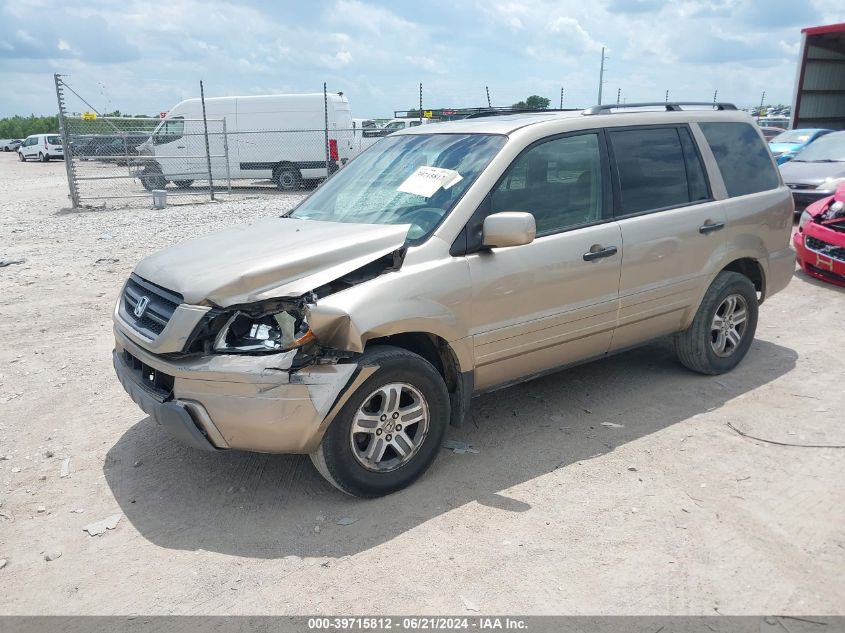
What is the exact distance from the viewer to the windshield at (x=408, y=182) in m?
3.83

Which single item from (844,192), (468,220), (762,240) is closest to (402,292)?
(468,220)

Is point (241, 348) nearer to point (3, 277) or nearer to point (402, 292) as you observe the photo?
point (402, 292)

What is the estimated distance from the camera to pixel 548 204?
4.07 metres

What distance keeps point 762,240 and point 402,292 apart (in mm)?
3261

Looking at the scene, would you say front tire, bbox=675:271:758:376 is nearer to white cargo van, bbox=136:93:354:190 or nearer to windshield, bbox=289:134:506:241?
windshield, bbox=289:134:506:241

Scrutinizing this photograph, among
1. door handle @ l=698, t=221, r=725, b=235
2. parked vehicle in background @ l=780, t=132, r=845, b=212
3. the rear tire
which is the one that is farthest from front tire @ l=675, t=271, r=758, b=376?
the rear tire

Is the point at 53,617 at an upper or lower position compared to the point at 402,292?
lower

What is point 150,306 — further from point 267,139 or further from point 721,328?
point 267,139

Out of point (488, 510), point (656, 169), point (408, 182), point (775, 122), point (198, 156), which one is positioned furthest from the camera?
point (775, 122)

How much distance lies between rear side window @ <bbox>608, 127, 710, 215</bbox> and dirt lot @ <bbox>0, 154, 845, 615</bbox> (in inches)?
53.9

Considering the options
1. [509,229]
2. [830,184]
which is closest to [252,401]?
[509,229]

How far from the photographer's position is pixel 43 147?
39094 mm

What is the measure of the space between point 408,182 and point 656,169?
1.75 metres

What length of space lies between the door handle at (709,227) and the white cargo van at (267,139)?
14381 mm
